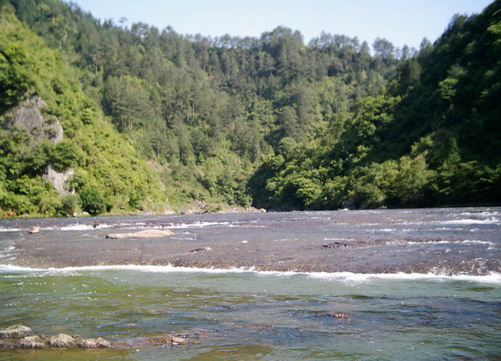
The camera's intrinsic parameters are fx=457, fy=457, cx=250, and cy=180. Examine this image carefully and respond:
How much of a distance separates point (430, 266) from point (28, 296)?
13723 mm

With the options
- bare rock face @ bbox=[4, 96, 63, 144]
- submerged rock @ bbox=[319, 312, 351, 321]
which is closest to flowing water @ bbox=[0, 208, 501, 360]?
submerged rock @ bbox=[319, 312, 351, 321]

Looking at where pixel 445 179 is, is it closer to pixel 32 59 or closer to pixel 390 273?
pixel 390 273

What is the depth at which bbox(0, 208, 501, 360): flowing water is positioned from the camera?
26.2ft

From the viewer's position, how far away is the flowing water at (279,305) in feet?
26.2

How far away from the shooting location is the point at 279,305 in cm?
1177

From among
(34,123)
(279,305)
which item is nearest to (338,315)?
(279,305)

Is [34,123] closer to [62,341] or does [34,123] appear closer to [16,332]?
[16,332]

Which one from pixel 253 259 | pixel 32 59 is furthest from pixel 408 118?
pixel 253 259

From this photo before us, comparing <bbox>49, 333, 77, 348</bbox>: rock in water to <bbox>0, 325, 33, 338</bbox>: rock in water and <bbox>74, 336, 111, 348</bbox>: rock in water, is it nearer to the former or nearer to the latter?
<bbox>74, 336, 111, 348</bbox>: rock in water

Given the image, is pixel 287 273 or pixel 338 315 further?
pixel 287 273

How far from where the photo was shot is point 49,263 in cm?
2230

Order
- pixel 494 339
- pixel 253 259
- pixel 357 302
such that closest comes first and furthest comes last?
pixel 494 339 → pixel 357 302 → pixel 253 259

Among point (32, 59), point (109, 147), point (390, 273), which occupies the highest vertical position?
point (32, 59)

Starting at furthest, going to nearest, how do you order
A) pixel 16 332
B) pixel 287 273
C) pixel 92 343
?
pixel 287 273 → pixel 16 332 → pixel 92 343
